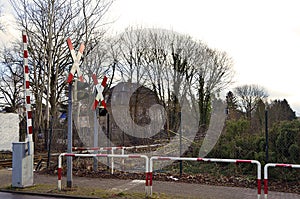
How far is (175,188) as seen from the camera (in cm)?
929

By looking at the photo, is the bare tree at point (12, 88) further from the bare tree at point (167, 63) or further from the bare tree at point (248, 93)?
the bare tree at point (248, 93)

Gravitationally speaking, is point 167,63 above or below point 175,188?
above

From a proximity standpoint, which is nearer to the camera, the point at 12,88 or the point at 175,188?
the point at 175,188

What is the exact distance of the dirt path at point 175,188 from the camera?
8.41 metres

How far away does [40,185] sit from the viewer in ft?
31.8

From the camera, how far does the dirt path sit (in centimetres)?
841

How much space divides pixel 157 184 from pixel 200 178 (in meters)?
1.49

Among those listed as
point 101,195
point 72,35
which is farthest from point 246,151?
point 72,35

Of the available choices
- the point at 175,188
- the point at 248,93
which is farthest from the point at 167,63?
the point at 175,188

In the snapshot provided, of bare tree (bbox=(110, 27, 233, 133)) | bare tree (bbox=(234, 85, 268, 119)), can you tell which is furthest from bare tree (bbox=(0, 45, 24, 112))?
bare tree (bbox=(234, 85, 268, 119))

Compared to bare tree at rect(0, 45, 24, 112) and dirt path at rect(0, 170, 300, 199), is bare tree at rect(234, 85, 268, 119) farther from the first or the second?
dirt path at rect(0, 170, 300, 199)

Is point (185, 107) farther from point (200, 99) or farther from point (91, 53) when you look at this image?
point (91, 53)

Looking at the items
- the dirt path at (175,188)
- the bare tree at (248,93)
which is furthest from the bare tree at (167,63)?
the dirt path at (175,188)

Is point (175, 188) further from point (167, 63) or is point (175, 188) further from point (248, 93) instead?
point (248, 93)
